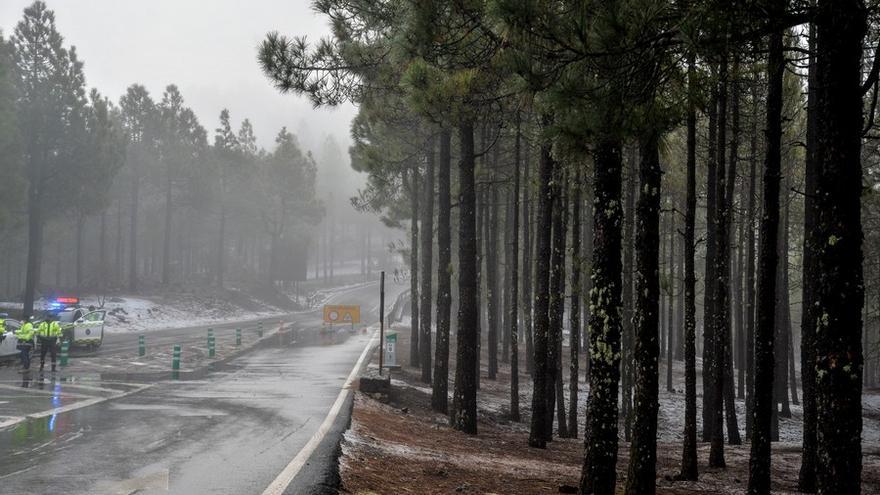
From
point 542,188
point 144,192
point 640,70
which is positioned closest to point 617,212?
point 640,70

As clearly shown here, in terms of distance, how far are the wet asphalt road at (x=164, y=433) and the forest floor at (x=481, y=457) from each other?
66 cm

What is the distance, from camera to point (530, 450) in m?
14.7

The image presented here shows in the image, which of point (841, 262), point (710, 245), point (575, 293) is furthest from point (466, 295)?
point (841, 262)

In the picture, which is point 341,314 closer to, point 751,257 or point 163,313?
point 163,313

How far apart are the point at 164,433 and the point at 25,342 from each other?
12234 mm

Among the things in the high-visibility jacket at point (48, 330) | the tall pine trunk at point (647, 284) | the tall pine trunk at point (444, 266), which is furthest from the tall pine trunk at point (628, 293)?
the high-visibility jacket at point (48, 330)

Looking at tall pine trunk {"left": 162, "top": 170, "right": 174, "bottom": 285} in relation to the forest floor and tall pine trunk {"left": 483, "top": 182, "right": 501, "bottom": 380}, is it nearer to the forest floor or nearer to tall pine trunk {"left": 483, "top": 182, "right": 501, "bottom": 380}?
tall pine trunk {"left": 483, "top": 182, "right": 501, "bottom": 380}

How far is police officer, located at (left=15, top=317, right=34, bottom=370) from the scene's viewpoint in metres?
20.6

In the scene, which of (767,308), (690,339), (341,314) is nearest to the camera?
(767,308)

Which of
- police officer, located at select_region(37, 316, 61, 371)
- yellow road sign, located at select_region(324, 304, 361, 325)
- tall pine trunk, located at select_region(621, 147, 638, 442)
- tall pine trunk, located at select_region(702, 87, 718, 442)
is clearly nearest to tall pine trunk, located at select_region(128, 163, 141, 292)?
yellow road sign, located at select_region(324, 304, 361, 325)

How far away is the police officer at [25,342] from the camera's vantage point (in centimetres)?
2064

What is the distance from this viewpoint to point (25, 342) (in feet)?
69.1

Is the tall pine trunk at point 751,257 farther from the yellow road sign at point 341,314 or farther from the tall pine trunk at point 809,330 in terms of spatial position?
the yellow road sign at point 341,314

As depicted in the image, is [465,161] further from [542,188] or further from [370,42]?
[370,42]
